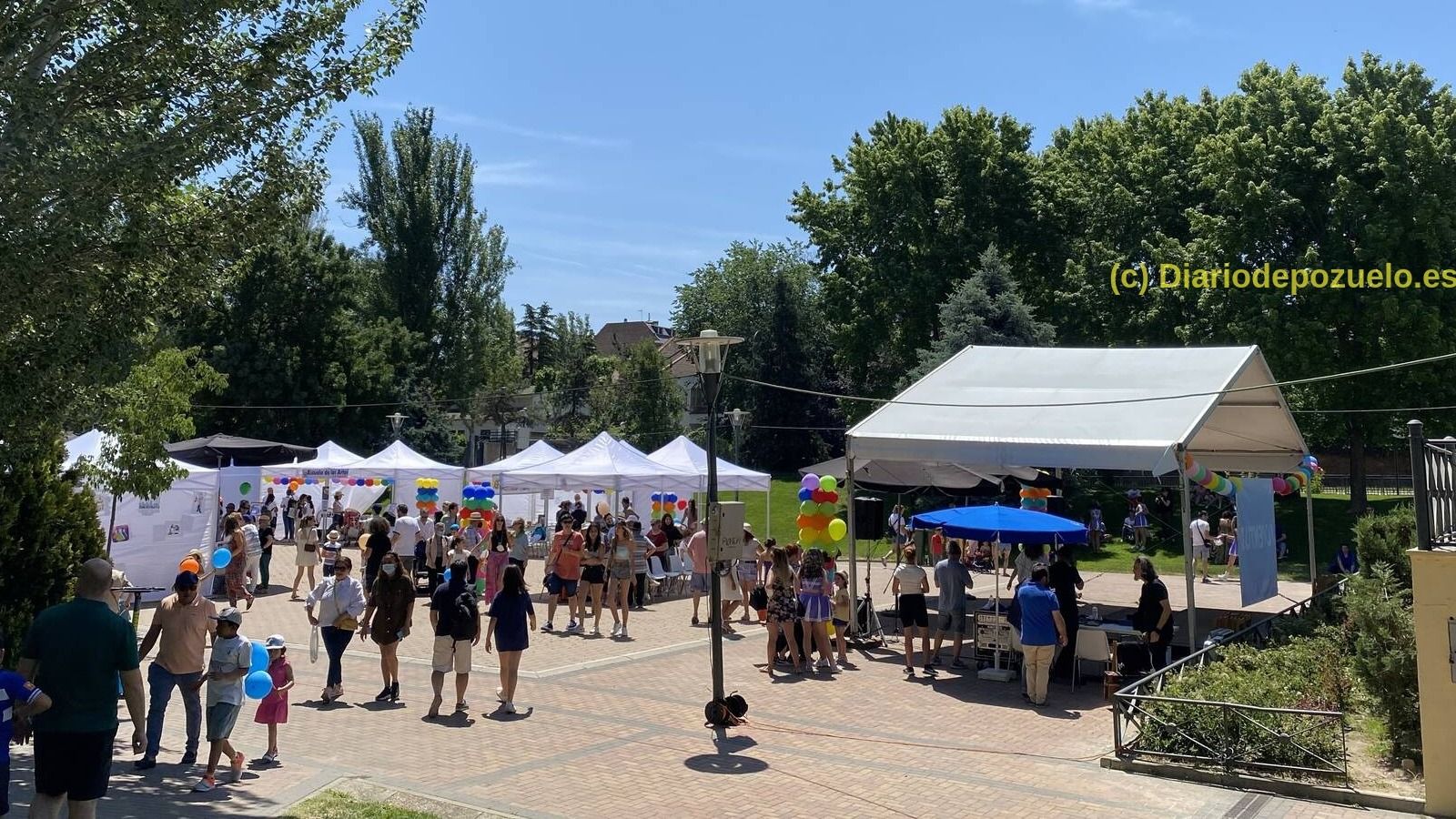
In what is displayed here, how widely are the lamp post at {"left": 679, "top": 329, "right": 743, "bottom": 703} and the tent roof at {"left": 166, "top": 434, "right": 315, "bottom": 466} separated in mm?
19711

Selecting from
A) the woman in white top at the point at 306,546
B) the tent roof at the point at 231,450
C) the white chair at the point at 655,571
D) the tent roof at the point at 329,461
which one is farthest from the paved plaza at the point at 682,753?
the tent roof at the point at 231,450

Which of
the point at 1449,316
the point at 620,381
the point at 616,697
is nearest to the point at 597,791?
the point at 616,697

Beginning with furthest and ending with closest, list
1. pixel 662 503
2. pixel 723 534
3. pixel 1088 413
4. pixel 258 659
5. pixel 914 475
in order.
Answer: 1. pixel 662 503
2. pixel 914 475
3. pixel 1088 413
4. pixel 723 534
5. pixel 258 659

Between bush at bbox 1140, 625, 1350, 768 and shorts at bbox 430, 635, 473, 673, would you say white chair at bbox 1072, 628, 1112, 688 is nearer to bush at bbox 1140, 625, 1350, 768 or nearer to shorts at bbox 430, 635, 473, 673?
bush at bbox 1140, 625, 1350, 768

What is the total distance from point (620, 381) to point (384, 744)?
158 ft

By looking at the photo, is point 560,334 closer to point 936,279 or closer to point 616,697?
point 936,279

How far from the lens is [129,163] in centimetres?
691

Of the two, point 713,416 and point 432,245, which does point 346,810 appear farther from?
point 432,245

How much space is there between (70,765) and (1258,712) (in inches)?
342

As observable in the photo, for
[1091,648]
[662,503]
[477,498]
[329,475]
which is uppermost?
[329,475]

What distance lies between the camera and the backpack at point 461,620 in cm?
1108

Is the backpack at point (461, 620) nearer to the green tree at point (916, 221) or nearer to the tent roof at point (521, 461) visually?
the tent roof at point (521, 461)

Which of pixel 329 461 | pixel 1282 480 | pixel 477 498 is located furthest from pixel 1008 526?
pixel 329 461

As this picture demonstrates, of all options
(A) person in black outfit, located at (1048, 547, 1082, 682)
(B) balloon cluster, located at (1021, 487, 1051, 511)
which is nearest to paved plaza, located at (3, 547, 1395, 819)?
(A) person in black outfit, located at (1048, 547, 1082, 682)
